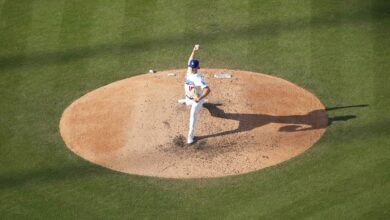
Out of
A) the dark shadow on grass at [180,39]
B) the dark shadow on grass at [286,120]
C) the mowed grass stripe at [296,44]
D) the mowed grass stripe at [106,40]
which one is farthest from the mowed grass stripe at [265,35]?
the mowed grass stripe at [106,40]

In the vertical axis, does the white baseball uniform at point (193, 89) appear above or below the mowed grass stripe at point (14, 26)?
below

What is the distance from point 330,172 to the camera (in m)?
13.8

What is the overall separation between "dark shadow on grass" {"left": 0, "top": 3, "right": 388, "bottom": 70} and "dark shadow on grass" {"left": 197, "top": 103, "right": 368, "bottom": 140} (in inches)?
160

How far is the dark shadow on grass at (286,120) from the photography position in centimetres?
1547

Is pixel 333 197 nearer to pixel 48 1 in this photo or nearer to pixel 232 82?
pixel 232 82

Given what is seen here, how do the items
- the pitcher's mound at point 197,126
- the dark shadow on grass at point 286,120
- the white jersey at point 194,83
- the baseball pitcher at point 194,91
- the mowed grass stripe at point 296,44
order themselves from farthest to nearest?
the mowed grass stripe at point 296,44 → the dark shadow on grass at point 286,120 → the white jersey at point 194,83 → the baseball pitcher at point 194,91 → the pitcher's mound at point 197,126

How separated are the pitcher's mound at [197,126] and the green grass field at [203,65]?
36cm

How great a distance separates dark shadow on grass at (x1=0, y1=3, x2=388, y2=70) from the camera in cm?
1903

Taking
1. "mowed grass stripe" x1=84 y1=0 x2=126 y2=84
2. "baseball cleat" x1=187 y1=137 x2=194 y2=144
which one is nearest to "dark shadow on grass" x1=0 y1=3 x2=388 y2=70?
"mowed grass stripe" x1=84 y1=0 x2=126 y2=84

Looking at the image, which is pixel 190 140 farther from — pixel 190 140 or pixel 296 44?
pixel 296 44

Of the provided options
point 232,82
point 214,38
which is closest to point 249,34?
point 214,38

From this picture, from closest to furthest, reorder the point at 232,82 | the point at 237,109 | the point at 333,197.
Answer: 1. the point at 333,197
2. the point at 237,109
3. the point at 232,82

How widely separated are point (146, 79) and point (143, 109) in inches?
65.8

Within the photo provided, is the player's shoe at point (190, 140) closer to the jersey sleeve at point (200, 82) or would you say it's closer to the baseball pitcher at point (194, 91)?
the baseball pitcher at point (194, 91)
